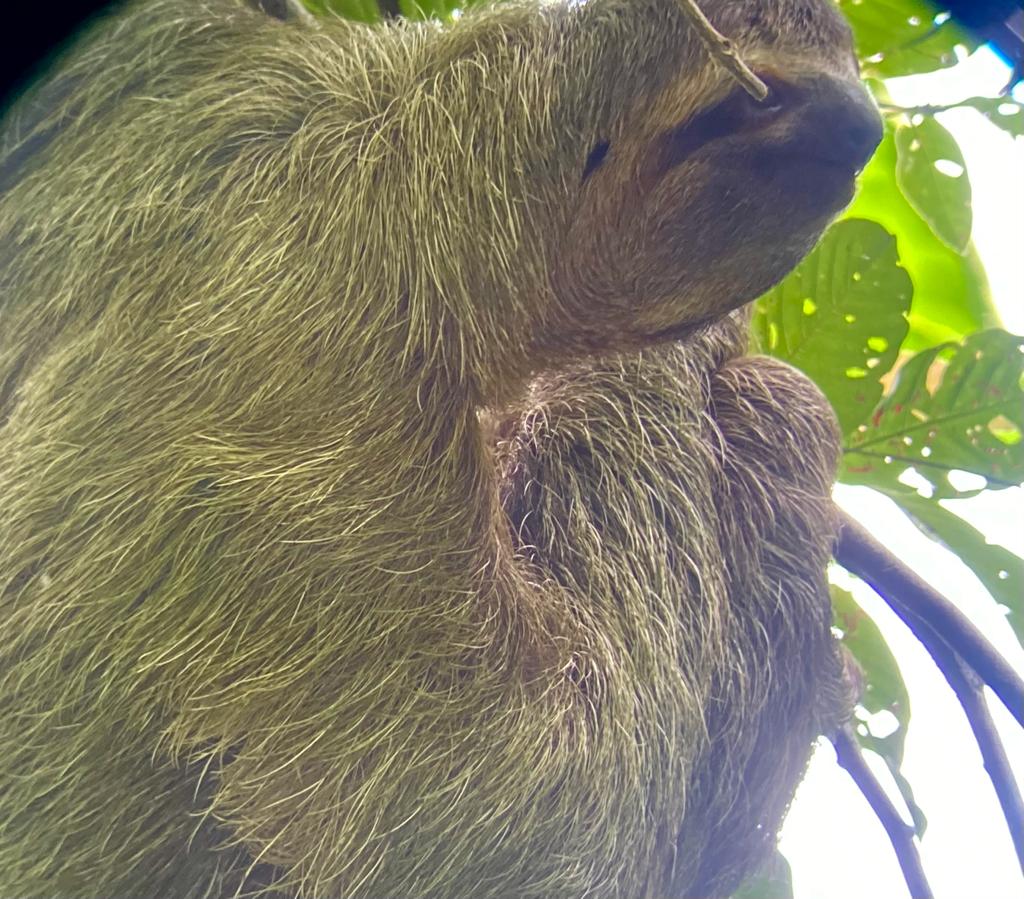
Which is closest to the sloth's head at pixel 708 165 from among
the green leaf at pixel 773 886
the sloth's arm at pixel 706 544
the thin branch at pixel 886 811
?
the sloth's arm at pixel 706 544

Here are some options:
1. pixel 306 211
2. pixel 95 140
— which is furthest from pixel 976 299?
pixel 95 140

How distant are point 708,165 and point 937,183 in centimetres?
125

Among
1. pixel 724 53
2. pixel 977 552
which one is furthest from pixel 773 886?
pixel 724 53

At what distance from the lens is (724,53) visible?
3.33ft

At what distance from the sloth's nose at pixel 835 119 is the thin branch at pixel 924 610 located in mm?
1095

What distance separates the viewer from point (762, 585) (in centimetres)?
178

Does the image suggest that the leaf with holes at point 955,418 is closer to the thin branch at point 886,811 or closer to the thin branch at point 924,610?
the thin branch at point 924,610

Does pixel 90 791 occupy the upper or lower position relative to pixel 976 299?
upper

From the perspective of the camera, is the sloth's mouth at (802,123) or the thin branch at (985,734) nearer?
the sloth's mouth at (802,123)

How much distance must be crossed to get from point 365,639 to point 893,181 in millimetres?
1830

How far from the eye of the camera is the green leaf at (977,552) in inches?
87.3

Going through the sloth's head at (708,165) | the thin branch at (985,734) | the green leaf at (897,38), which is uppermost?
the sloth's head at (708,165)

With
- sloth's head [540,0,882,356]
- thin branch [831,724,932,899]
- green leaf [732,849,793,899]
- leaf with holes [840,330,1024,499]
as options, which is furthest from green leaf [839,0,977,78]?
green leaf [732,849,793,899]

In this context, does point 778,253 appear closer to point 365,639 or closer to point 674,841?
point 365,639
